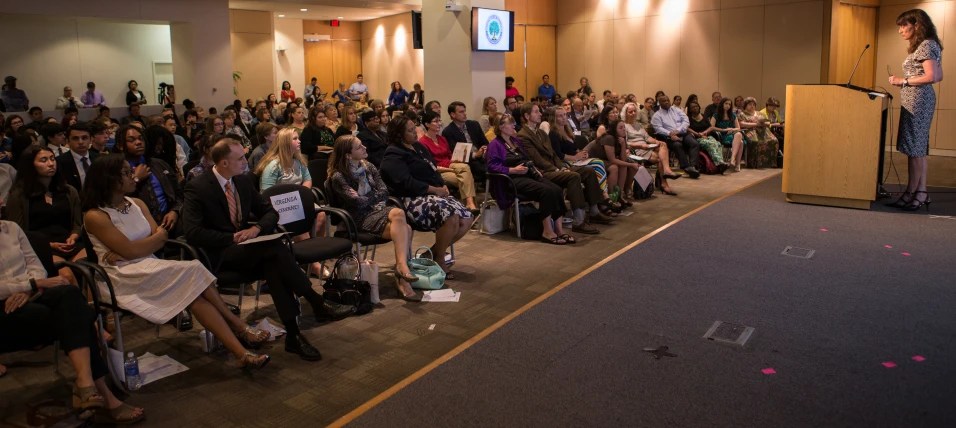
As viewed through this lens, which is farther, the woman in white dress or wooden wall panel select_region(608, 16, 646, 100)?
wooden wall panel select_region(608, 16, 646, 100)

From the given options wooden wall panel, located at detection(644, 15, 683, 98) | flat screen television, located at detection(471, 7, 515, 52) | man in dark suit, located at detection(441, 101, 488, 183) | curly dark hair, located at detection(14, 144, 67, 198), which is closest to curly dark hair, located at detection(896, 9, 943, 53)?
man in dark suit, located at detection(441, 101, 488, 183)

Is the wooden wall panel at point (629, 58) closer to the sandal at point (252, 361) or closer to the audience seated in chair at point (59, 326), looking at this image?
the sandal at point (252, 361)

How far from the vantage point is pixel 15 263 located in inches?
131

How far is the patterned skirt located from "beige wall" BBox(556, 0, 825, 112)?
9.87m

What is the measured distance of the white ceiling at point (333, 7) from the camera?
1471 centimetres

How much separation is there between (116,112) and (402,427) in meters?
13.1

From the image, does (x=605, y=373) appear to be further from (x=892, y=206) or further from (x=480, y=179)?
(x=892, y=206)

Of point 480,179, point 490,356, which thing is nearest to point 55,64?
point 480,179

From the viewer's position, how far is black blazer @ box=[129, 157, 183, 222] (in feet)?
15.5

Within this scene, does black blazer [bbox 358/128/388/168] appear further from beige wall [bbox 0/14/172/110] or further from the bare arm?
beige wall [bbox 0/14/172/110]

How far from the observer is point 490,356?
11.9ft

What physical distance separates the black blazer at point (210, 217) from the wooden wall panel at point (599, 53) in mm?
12596

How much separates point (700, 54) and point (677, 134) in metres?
4.80

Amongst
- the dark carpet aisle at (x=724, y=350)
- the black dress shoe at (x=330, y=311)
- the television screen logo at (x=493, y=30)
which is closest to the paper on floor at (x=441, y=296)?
the black dress shoe at (x=330, y=311)
